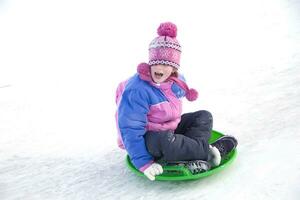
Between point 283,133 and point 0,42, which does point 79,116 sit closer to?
point 283,133

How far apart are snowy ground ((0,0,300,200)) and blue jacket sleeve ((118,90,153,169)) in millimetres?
152

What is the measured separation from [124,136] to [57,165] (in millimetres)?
535

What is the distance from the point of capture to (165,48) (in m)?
1.88

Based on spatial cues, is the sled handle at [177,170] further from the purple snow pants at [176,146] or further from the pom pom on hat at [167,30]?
the pom pom on hat at [167,30]

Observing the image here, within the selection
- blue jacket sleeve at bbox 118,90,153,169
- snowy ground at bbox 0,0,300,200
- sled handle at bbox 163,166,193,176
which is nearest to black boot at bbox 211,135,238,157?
snowy ground at bbox 0,0,300,200

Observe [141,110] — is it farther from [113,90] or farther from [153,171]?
[113,90]

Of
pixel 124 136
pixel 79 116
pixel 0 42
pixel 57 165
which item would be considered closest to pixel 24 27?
pixel 0 42

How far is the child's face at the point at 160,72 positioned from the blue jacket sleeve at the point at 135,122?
3.7 inches

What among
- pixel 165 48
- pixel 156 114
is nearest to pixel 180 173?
pixel 156 114

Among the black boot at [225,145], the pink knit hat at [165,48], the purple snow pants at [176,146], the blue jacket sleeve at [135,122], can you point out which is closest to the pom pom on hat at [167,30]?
the pink knit hat at [165,48]

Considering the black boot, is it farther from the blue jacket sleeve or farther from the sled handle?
the blue jacket sleeve

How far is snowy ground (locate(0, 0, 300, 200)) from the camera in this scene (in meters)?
1.96

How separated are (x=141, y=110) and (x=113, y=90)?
163 cm

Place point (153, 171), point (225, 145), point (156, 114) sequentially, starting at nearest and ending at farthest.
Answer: point (153, 171), point (156, 114), point (225, 145)
